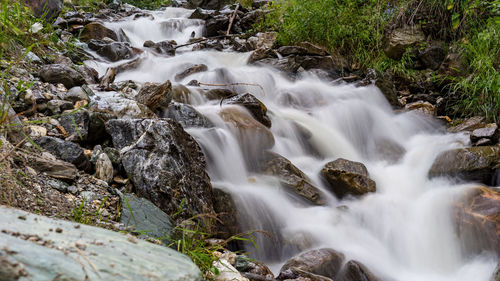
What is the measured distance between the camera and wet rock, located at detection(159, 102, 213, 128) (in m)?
4.34

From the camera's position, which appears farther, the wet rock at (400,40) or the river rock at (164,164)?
the wet rock at (400,40)

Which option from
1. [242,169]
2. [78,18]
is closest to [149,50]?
[78,18]

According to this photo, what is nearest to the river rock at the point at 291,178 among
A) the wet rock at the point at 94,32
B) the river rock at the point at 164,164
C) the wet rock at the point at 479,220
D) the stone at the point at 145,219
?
the river rock at the point at 164,164

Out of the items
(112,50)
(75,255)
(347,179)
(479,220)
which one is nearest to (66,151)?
(75,255)

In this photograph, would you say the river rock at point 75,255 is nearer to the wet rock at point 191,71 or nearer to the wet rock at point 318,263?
the wet rock at point 318,263

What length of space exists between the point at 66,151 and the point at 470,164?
408 centimetres

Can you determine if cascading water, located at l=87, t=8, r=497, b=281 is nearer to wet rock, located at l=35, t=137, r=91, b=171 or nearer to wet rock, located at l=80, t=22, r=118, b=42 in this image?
wet rock, located at l=35, t=137, r=91, b=171

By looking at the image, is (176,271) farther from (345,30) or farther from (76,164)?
(345,30)

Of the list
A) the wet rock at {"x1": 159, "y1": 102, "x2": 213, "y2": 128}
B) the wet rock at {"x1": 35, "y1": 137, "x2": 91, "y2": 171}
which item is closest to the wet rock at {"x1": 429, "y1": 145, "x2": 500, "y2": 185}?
the wet rock at {"x1": 159, "y1": 102, "x2": 213, "y2": 128}

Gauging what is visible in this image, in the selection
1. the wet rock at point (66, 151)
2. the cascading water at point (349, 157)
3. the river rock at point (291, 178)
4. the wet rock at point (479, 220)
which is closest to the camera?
the wet rock at point (66, 151)

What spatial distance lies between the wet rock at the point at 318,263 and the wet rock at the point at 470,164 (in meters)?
2.05

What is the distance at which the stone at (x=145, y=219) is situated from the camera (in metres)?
2.18

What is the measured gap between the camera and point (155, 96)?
172 inches

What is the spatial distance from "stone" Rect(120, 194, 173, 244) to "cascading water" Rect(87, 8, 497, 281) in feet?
3.53
